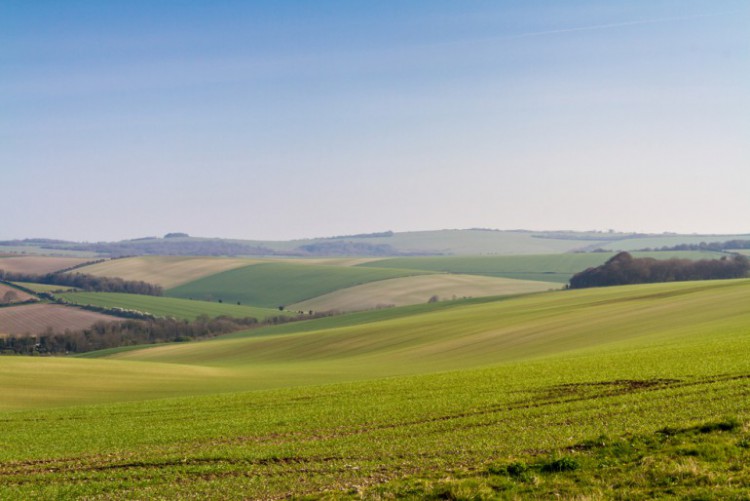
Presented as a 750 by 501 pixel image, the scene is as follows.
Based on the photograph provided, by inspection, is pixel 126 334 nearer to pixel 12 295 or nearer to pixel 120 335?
pixel 120 335

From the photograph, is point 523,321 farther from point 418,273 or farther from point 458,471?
point 418,273

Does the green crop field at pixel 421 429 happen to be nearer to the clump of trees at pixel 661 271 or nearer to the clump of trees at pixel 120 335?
the clump of trees at pixel 120 335

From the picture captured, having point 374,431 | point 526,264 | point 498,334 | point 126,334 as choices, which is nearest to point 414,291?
point 526,264

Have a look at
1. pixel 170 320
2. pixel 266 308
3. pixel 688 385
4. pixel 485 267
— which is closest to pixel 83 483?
pixel 688 385

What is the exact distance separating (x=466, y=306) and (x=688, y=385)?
62246 millimetres

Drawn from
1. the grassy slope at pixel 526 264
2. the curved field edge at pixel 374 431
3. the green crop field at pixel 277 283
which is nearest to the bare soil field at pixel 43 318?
the green crop field at pixel 277 283

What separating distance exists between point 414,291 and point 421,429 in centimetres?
9549

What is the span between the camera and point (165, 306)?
107m

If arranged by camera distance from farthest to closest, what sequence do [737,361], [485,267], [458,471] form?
[485,267] → [737,361] → [458,471]

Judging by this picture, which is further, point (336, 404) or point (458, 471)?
point (336, 404)

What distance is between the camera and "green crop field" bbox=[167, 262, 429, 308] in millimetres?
123750

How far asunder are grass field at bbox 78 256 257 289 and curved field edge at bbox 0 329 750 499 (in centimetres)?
11635

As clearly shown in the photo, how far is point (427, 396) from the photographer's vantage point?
2508 centimetres

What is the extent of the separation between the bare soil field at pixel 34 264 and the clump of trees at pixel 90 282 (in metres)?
6.36
